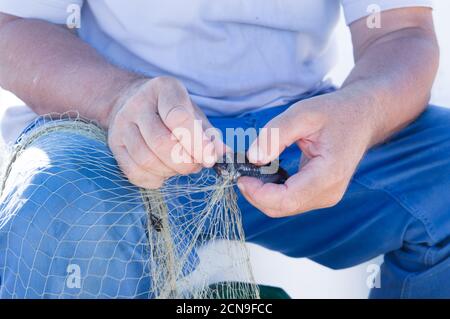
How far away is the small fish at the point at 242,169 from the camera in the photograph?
0.93 meters

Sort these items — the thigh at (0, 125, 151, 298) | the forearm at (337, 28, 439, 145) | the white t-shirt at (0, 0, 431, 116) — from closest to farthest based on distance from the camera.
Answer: the thigh at (0, 125, 151, 298)
the forearm at (337, 28, 439, 145)
the white t-shirt at (0, 0, 431, 116)

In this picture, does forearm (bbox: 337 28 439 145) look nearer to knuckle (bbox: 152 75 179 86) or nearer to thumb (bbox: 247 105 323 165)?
thumb (bbox: 247 105 323 165)

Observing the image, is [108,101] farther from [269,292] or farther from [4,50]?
[269,292]

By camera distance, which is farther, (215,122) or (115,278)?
(215,122)

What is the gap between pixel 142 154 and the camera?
94cm

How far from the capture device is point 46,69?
1.15 meters

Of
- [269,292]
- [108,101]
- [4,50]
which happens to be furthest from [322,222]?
[4,50]

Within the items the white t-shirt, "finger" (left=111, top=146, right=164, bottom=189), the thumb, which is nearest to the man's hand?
the thumb

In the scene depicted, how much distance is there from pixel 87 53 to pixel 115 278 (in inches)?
15.6

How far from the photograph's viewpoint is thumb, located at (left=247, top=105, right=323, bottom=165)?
93 cm

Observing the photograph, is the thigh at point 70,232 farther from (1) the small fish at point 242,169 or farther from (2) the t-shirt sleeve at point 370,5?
(2) the t-shirt sleeve at point 370,5

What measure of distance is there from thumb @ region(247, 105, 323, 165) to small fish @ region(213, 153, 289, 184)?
2 centimetres
